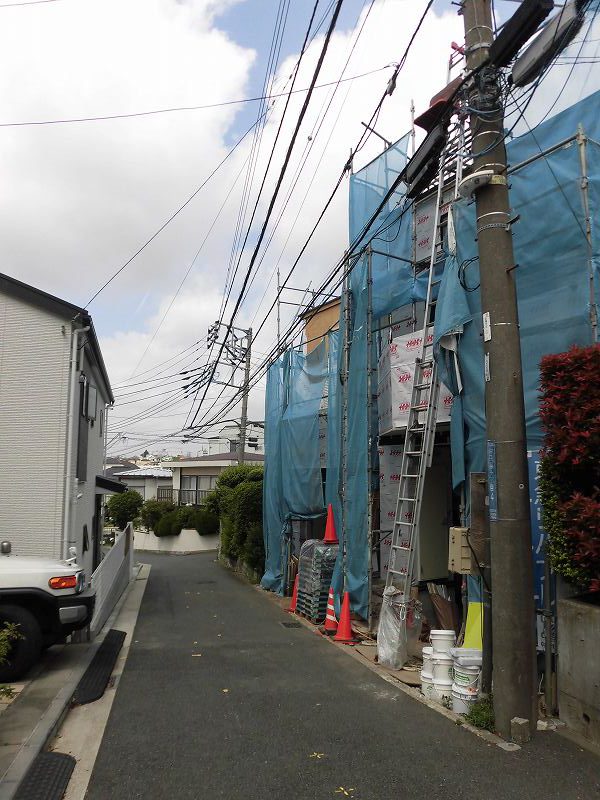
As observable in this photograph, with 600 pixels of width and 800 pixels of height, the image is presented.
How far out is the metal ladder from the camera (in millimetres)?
7109

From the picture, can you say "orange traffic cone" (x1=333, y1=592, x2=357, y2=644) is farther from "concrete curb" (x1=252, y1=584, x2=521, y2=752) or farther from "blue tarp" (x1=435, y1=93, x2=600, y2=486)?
"blue tarp" (x1=435, y1=93, x2=600, y2=486)

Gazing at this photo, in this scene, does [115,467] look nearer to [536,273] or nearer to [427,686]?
[427,686]

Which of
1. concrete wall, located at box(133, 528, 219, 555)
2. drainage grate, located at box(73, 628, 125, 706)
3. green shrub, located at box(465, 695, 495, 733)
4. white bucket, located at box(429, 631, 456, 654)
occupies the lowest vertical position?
concrete wall, located at box(133, 528, 219, 555)

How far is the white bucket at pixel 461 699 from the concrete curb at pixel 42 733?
350 cm

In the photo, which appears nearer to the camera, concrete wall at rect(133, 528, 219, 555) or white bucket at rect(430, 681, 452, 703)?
white bucket at rect(430, 681, 452, 703)

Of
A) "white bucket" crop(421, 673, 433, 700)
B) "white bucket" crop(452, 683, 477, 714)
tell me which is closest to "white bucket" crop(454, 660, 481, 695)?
"white bucket" crop(452, 683, 477, 714)

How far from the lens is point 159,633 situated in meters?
9.31

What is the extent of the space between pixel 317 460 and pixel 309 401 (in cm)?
136

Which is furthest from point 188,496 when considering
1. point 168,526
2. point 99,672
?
point 99,672

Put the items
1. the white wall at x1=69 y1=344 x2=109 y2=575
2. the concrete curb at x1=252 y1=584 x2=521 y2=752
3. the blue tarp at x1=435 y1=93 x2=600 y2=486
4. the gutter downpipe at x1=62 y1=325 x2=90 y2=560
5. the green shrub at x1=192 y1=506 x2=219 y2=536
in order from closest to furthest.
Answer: the concrete curb at x1=252 y1=584 x2=521 y2=752
the blue tarp at x1=435 y1=93 x2=600 y2=486
the gutter downpipe at x1=62 y1=325 x2=90 y2=560
the white wall at x1=69 y1=344 x2=109 y2=575
the green shrub at x1=192 y1=506 x2=219 y2=536

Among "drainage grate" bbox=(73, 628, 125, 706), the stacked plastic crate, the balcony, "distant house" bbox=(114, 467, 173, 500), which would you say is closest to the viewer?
"drainage grate" bbox=(73, 628, 125, 706)

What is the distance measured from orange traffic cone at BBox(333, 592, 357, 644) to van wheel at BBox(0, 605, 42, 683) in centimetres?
400

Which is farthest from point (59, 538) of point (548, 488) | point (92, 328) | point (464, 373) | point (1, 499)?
point (548, 488)

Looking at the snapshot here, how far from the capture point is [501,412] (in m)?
4.94
